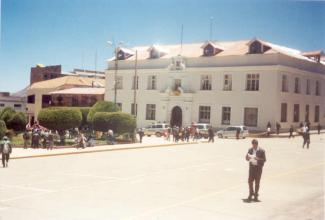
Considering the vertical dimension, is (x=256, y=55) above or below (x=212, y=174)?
above

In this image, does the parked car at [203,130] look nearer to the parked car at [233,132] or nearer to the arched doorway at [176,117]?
the parked car at [233,132]

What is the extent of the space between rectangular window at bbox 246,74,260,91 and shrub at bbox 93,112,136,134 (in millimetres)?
11386

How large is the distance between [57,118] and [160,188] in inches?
611

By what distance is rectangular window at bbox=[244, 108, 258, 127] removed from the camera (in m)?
36.9

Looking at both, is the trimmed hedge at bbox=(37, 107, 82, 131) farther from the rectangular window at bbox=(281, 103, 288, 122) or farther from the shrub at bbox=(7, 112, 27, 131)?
the rectangular window at bbox=(281, 103, 288, 122)

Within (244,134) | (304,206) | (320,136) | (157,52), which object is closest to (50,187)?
(304,206)

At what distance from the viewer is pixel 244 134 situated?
3222 centimetres

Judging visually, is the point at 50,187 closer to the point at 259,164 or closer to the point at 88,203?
the point at 88,203

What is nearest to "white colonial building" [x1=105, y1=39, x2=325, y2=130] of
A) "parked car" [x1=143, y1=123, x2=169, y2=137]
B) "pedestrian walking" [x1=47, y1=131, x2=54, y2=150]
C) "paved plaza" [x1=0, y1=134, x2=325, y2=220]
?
"parked car" [x1=143, y1=123, x2=169, y2=137]

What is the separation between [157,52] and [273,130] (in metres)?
20.3

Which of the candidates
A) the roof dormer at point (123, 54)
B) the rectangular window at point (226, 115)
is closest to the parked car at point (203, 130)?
the rectangular window at point (226, 115)

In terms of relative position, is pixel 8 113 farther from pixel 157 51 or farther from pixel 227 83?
pixel 157 51

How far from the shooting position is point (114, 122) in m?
32.7

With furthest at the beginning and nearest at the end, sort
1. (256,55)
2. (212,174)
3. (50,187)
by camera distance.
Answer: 1. (256,55)
2. (212,174)
3. (50,187)
